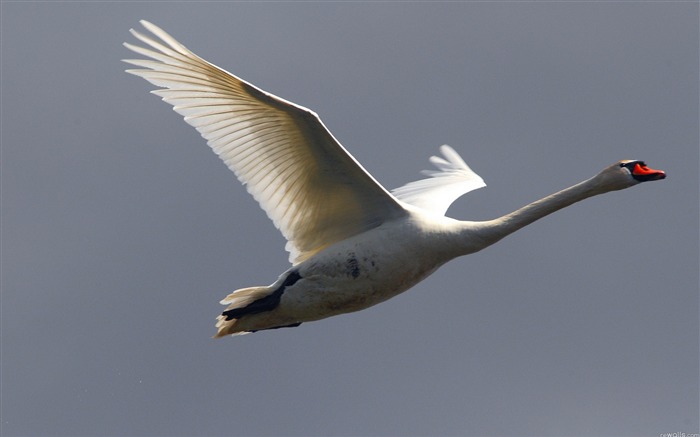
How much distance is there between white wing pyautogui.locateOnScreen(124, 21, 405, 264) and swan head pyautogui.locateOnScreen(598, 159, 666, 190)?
97.2 inches

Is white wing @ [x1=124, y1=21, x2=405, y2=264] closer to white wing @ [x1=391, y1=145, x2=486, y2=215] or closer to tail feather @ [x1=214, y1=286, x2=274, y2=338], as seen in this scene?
tail feather @ [x1=214, y1=286, x2=274, y2=338]

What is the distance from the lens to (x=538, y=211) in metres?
15.1

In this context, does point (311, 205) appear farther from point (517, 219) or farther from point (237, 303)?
point (517, 219)

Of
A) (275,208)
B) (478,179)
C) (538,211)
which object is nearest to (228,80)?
(275,208)

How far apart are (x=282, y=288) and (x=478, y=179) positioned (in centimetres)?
485

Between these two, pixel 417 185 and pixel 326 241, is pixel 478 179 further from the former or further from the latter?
pixel 326 241

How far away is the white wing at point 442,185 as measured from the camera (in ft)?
57.7

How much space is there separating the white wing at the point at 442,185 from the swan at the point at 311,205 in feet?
7.00

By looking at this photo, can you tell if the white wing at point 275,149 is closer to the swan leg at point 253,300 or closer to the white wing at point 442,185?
the swan leg at point 253,300

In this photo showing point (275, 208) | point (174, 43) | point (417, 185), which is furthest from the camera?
point (417, 185)

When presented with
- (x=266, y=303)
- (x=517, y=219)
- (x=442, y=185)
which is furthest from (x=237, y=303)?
(x=442, y=185)

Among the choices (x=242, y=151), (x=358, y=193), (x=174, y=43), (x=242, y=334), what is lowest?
(x=242, y=334)

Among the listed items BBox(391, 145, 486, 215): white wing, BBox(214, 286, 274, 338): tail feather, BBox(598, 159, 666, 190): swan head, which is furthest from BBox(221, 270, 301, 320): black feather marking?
BBox(598, 159, 666, 190): swan head

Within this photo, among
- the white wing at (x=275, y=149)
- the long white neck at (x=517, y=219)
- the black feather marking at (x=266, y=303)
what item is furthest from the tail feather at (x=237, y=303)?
the long white neck at (x=517, y=219)
